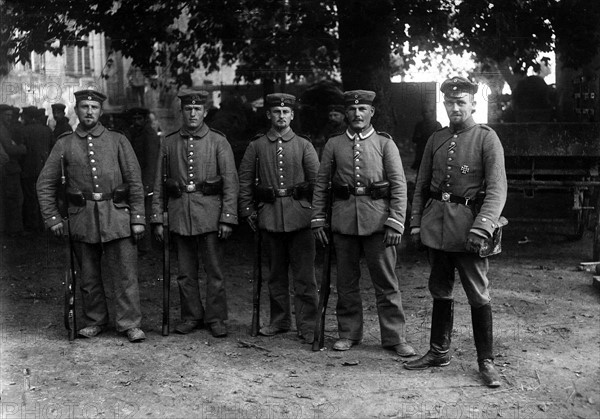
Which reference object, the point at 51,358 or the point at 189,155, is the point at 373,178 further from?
the point at 51,358

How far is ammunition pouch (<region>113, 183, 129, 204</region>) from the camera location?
616 centimetres

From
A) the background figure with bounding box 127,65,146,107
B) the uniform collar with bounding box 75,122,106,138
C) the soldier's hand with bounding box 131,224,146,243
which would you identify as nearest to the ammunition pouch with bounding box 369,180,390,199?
the soldier's hand with bounding box 131,224,146,243

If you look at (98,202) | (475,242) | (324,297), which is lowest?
(324,297)

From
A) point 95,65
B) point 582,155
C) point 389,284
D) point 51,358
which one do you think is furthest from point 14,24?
point 582,155

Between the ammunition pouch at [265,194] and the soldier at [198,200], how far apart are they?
19 centimetres

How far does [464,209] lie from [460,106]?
0.70 meters

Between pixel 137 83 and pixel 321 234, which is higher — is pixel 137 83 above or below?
above

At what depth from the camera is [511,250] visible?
1011 centimetres

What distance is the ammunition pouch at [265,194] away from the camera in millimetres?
6250

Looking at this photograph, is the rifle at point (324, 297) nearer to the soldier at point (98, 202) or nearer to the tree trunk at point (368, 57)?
the soldier at point (98, 202)

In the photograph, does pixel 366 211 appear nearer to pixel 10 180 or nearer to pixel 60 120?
pixel 60 120

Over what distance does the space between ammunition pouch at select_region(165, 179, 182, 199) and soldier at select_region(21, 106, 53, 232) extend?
21.8 feet

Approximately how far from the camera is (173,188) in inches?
247

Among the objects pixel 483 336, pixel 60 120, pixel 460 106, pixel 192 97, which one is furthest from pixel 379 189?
pixel 60 120
